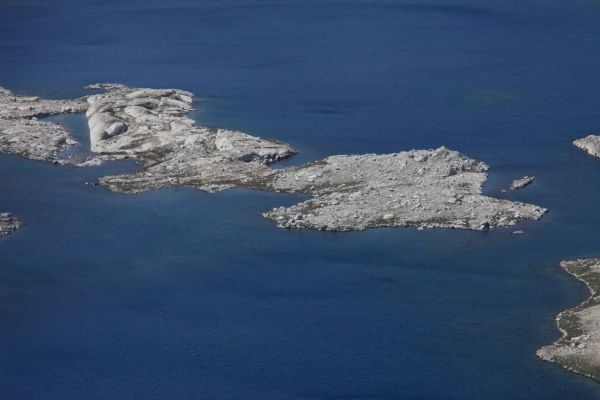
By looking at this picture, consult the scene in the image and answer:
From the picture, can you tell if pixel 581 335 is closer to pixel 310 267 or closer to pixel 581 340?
pixel 581 340

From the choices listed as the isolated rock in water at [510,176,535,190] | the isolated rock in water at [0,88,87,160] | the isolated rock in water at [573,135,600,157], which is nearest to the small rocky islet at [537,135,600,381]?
the isolated rock in water at [510,176,535,190]

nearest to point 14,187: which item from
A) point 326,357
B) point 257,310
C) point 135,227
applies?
point 135,227

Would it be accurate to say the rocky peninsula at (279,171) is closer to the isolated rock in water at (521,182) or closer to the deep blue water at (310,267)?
the deep blue water at (310,267)

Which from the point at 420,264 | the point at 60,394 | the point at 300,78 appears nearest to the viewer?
the point at 60,394

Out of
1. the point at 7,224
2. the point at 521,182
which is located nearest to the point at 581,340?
A: the point at 521,182

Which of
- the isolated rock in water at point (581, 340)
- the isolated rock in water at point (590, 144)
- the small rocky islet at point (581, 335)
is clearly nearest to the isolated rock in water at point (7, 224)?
the small rocky islet at point (581, 335)

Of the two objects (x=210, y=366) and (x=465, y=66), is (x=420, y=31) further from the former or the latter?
(x=210, y=366)
